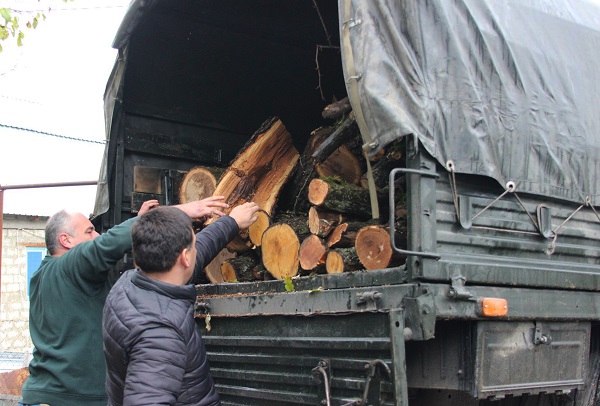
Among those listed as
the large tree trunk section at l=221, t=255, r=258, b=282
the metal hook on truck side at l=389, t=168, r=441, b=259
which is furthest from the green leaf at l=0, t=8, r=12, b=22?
the metal hook on truck side at l=389, t=168, r=441, b=259

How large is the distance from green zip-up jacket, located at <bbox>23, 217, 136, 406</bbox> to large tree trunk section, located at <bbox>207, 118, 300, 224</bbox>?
1352 mm

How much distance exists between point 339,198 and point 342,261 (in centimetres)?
47

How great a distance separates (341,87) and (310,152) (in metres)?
1.23

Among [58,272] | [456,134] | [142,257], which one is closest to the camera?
[142,257]

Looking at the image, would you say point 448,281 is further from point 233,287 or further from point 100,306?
point 100,306

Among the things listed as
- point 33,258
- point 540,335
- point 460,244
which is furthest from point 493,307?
point 33,258

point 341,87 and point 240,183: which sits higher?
point 341,87

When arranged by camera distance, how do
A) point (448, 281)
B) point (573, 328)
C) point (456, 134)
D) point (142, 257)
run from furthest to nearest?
point (573, 328) → point (456, 134) → point (448, 281) → point (142, 257)

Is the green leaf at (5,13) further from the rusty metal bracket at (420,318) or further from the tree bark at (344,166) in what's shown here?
the rusty metal bracket at (420,318)

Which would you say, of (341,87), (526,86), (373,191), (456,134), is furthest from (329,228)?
(341,87)

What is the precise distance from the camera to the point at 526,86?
12.7 ft

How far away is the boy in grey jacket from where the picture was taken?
8.79ft

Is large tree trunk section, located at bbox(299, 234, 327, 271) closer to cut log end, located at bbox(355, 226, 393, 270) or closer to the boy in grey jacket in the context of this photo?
cut log end, located at bbox(355, 226, 393, 270)

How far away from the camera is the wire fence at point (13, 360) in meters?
8.41
